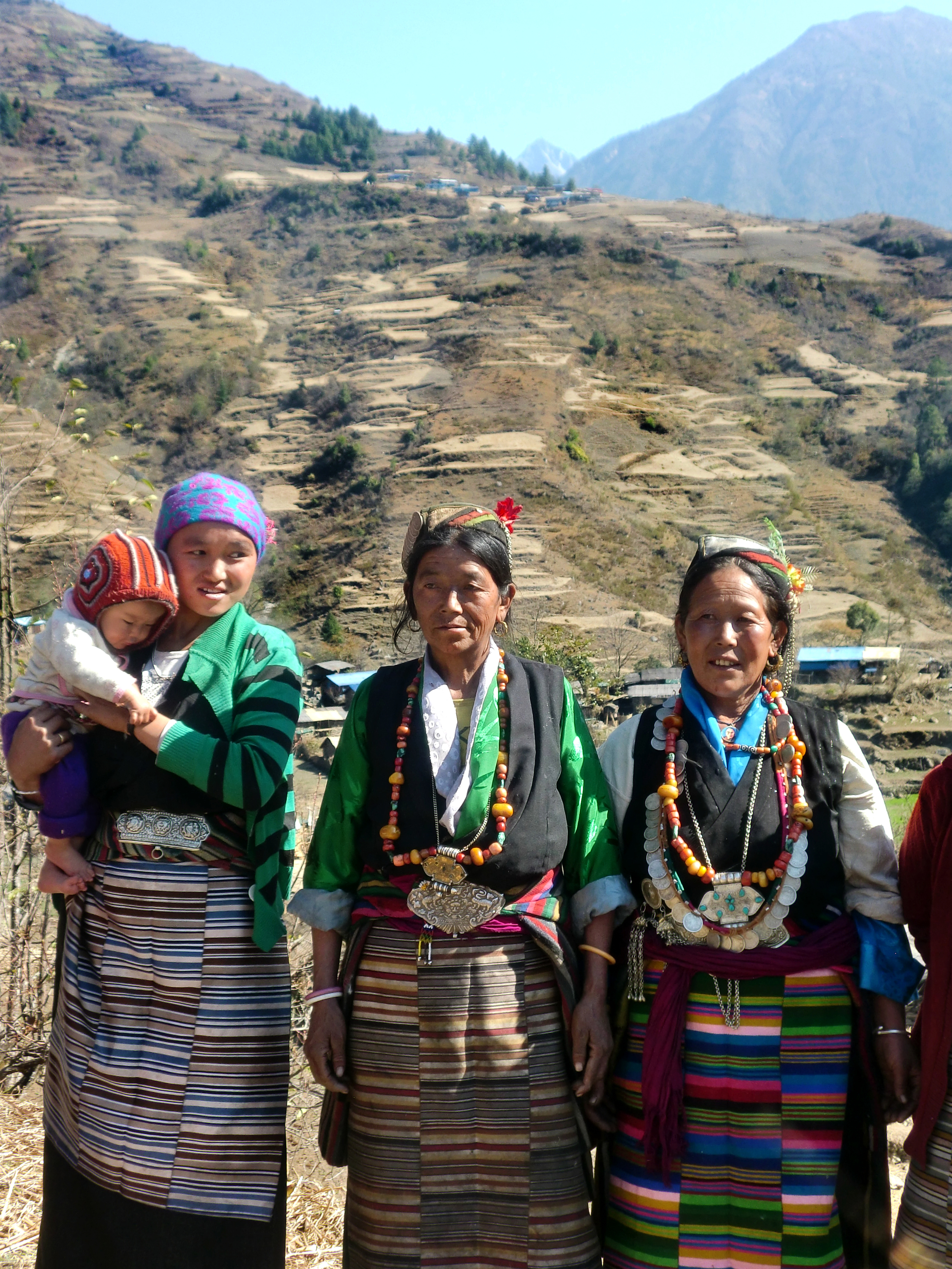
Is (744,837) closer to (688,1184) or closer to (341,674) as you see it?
(688,1184)

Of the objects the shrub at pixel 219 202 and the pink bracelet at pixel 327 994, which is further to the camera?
the shrub at pixel 219 202

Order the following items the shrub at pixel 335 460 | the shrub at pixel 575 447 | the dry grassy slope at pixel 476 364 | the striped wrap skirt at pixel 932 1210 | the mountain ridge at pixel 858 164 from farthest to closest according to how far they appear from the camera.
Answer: the mountain ridge at pixel 858 164, the shrub at pixel 335 460, the shrub at pixel 575 447, the dry grassy slope at pixel 476 364, the striped wrap skirt at pixel 932 1210

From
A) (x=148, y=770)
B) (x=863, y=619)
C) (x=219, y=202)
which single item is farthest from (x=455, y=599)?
(x=219, y=202)

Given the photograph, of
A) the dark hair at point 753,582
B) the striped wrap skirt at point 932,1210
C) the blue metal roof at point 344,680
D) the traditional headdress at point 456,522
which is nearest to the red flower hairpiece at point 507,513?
the traditional headdress at point 456,522

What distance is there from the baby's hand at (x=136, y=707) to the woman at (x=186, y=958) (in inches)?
0.6

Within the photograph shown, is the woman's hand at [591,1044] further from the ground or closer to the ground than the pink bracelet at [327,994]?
closer to the ground

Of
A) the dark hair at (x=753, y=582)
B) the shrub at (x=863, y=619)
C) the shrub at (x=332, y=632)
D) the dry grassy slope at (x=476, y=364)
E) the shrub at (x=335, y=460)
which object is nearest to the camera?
the dark hair at (x=753, y=582)

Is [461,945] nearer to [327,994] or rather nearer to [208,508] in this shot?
[327,994]

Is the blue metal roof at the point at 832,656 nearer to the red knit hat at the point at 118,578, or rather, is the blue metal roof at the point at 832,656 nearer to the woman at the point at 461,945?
the woman at the point at 461,945

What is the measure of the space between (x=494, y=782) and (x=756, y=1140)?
32.8 inches

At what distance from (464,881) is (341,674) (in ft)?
63.5

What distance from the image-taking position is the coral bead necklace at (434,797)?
1.91m

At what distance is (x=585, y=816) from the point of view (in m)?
2.02

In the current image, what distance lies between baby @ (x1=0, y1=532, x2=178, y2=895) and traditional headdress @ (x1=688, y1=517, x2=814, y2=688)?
109cm
